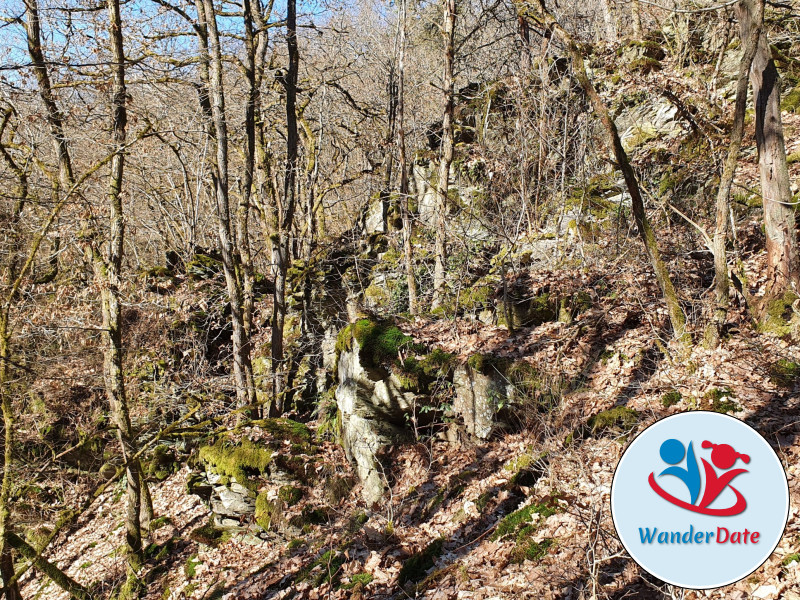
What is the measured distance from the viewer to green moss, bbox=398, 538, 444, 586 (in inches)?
200

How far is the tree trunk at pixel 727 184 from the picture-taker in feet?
16.9

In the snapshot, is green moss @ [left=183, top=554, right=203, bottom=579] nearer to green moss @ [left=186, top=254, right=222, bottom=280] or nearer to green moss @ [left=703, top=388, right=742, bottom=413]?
green moss @ [left=186, top=254, right=222, bottom=280]

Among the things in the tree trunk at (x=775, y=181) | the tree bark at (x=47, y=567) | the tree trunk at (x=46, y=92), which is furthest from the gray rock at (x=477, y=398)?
the tree trunk at (x=46, y=92)

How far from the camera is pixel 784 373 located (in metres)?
5.09

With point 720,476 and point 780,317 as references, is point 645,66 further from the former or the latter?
point 720,476

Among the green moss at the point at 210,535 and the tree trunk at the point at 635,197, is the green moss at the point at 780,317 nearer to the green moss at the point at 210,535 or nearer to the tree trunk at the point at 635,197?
the tree trunk at the point at 635,197

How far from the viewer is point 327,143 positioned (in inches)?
541

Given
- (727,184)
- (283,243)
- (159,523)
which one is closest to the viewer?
(727,184)

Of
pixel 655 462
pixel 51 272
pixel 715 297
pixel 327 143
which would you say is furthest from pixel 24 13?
pixel 715 297

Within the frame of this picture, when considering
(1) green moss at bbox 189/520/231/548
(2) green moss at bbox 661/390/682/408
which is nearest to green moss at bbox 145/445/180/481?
(1) green moss at bbox 189/520/231/548

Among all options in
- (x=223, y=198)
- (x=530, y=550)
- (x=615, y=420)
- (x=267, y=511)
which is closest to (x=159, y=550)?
(x=267, y=511)

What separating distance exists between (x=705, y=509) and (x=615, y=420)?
9.84 feet

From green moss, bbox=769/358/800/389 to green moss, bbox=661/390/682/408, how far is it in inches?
34.7

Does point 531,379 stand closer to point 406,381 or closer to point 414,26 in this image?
point 406,381
